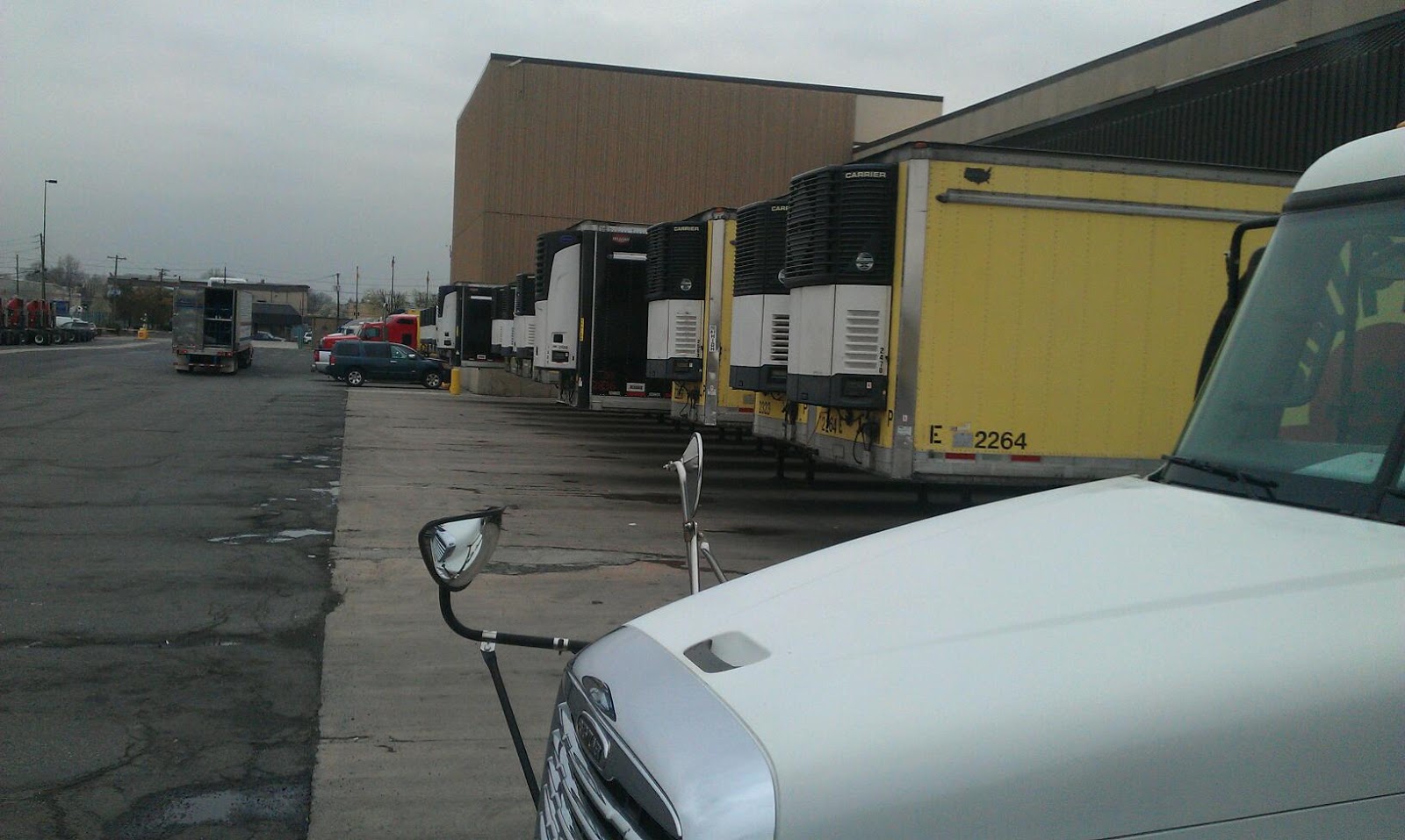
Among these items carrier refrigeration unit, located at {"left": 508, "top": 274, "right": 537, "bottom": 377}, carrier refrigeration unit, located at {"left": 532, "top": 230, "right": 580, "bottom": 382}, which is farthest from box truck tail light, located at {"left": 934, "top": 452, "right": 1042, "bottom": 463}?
carrier refrigeration unit, located at {"left": 508, "top": 274, "right": 537, "bottom": 377}

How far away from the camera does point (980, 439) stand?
10883mm

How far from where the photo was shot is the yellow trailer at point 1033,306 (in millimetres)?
10766

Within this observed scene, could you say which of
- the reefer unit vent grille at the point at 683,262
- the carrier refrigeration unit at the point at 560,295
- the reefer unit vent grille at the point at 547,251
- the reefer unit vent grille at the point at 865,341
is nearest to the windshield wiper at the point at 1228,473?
the reefer unit vent grille at the point at 865,341

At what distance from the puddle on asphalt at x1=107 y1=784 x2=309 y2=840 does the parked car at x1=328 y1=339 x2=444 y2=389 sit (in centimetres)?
3998

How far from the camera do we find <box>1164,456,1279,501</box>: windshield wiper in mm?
2863

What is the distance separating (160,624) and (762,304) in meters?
8.28

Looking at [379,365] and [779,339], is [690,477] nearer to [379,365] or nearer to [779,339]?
[779,339]

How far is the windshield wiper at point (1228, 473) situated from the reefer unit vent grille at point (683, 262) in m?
14.3

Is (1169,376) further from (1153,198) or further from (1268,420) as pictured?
(1268,420)

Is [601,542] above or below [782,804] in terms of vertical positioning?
below

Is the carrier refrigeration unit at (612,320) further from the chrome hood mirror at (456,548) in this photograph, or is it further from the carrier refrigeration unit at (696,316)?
the chrome hood mirror at (456,548)

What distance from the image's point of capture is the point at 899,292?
10953 millimetres

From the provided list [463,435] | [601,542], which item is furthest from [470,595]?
[463,435]

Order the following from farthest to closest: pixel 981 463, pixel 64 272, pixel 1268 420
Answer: pixel 64 272 → pixel 981 463 → pixel 1268 420
